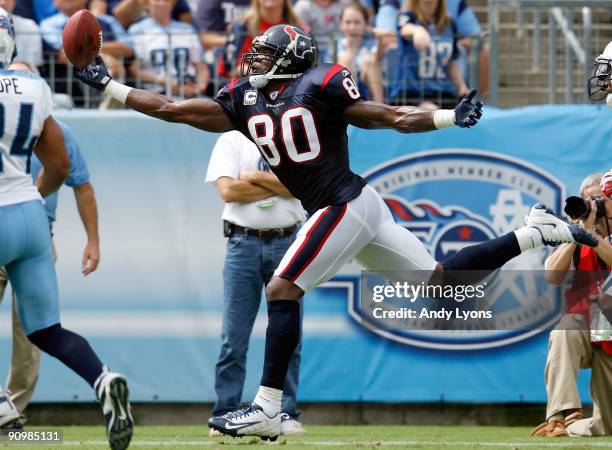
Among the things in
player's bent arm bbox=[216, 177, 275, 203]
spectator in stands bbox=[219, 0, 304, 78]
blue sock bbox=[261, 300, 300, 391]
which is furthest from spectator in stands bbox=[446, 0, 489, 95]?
blue sock bbox=[261, 300, 300, 391]

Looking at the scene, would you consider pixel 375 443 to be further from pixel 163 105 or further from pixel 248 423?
pixel 163 105

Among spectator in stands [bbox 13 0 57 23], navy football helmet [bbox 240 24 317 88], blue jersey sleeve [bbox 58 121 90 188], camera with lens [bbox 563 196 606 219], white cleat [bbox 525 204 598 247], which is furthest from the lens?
spectator in stands [bbox 13 0 57 23]

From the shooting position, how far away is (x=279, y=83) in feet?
20.1

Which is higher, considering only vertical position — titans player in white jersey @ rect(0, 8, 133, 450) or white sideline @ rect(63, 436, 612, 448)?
titans player in white jersey @ rect(0, 8, 133, 450)

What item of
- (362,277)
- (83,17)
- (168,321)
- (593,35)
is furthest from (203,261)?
(593,35)

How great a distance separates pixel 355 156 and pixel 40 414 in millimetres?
2704

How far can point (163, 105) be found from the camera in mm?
6293

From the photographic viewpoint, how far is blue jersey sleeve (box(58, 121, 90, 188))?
7340 mm

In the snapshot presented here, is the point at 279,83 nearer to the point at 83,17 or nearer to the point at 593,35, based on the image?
the point at 83,17

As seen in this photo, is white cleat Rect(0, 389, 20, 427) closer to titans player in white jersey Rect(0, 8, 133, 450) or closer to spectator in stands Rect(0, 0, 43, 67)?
titans player in white jersey Rect(0, 8, 133, 450)

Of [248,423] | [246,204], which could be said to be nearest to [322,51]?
[246,204]

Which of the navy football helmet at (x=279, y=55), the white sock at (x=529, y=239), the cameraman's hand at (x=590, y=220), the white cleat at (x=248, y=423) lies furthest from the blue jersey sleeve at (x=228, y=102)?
the cameraman's hand at (x=590, y=220)

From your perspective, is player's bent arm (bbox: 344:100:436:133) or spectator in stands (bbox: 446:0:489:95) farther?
spectator in stands (bbox: 446:0:489:95)

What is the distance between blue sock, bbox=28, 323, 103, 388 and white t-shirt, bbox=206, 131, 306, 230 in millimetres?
2111
